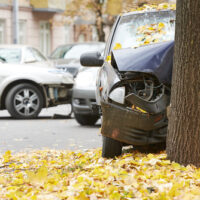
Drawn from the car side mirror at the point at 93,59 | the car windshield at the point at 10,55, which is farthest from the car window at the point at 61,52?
the car side mirror at the point at 93,59

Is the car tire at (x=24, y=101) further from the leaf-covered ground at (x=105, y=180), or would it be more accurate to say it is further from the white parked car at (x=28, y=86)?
the leaf-covered ground at (x=105, y=180)

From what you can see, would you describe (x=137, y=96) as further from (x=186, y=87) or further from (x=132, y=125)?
(x=186, y=87)

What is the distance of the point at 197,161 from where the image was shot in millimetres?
5570

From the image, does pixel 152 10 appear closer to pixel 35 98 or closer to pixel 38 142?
pixel 38 142

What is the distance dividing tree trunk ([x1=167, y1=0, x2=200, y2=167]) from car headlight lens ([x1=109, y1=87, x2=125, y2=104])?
1.76 feet

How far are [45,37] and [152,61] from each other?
31.9m

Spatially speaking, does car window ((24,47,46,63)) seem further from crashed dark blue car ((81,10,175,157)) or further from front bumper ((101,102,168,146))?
front bumper ((101,102,168,146))

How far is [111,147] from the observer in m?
6.39

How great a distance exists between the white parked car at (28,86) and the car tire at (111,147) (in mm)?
6332

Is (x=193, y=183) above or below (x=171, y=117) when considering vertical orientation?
below

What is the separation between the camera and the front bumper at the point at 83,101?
10.9 metres

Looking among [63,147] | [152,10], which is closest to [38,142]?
[63,147]

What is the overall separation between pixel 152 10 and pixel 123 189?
3.63m

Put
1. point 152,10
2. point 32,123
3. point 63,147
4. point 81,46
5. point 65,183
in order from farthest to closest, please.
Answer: point 81,46, point 32,123, point 63,147, point 152,10, point 65,183
